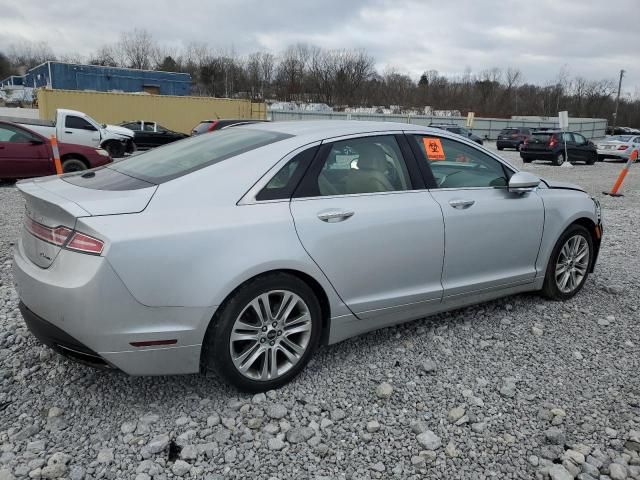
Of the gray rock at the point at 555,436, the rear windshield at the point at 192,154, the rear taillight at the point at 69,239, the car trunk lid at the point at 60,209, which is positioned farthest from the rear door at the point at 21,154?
the gray rock at the point at 555,436

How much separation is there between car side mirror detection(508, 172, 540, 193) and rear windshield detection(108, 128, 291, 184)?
176 cm

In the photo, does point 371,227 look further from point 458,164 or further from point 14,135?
point 14,135

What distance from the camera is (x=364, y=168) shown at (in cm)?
339

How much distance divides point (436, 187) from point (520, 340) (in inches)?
50.3

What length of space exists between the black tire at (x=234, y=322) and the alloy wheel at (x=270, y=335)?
0.9 inches

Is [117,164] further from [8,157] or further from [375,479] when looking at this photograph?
[8,157]

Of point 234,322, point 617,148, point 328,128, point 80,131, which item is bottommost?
point 234,322

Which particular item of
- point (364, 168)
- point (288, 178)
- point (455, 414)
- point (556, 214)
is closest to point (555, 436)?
point (455, 414)

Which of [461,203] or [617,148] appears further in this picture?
[617,148]

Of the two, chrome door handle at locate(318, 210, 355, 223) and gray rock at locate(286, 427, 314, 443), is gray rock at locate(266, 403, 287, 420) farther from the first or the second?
chrome door handle at locate(318, 210, 355, 223)

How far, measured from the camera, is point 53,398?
2.89m

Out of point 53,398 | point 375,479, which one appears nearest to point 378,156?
point 375,479

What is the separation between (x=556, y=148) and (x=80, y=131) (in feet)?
58.8

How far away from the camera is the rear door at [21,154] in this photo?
424 inches
